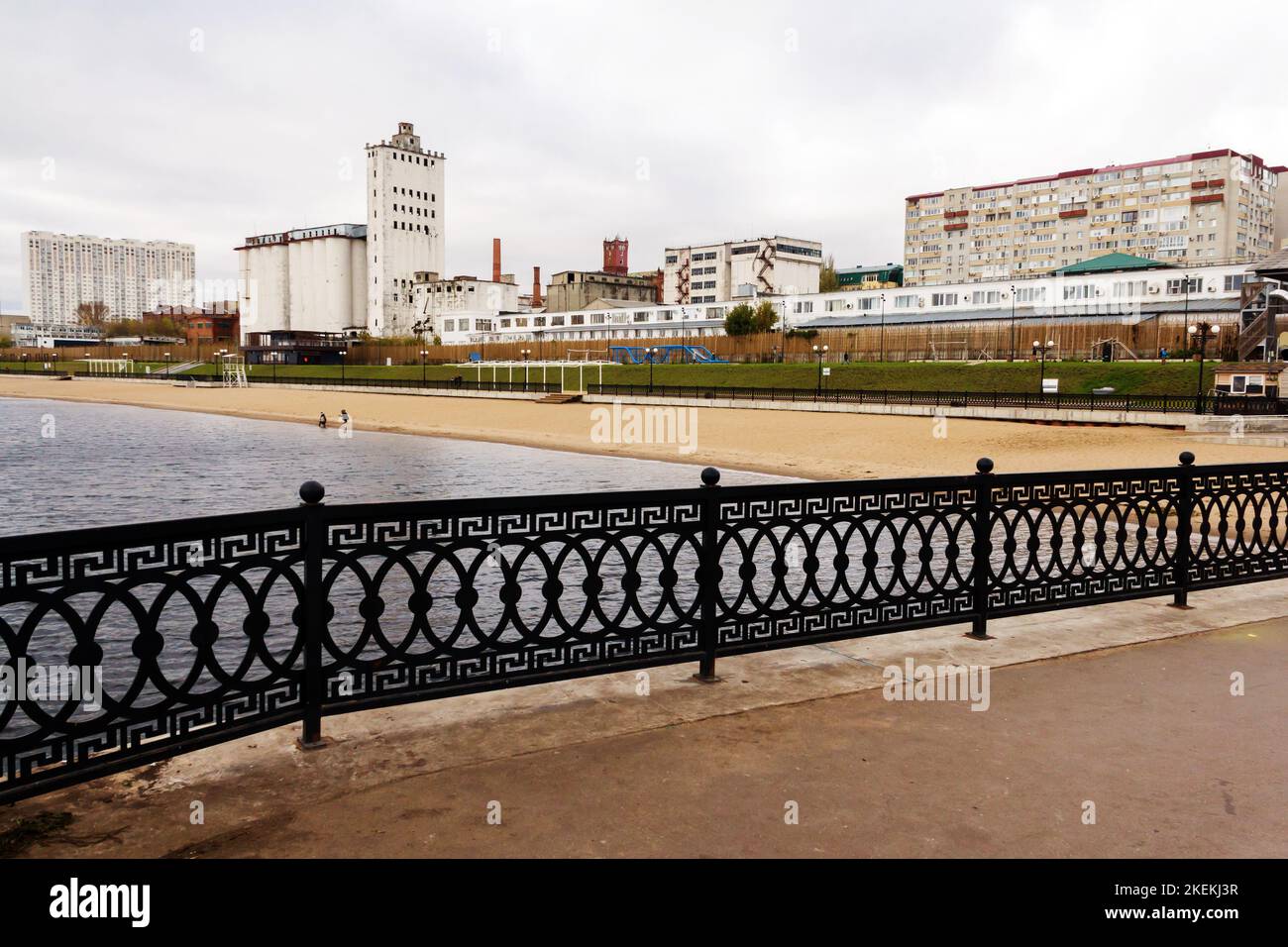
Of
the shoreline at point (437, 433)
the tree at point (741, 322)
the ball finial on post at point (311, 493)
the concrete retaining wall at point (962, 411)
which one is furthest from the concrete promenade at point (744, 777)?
the tree at point (741, 322)

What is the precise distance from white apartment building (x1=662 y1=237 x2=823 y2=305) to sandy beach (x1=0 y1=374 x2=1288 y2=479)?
52899mm

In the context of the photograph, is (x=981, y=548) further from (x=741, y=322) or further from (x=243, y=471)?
(x=741, y=322)

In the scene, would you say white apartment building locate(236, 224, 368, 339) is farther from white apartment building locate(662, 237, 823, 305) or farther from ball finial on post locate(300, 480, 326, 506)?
ball finial on post locate(300, 480, 326, 506)

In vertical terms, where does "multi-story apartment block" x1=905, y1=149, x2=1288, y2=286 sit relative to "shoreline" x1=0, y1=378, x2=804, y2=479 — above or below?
above

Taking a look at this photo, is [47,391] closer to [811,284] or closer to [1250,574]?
[811,284]

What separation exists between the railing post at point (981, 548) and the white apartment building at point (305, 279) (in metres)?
112

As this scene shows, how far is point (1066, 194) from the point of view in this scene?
107 meters

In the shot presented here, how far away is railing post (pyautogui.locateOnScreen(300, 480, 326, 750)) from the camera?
4281 millimetres

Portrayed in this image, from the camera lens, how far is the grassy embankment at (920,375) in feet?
140

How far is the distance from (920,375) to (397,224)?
237ft

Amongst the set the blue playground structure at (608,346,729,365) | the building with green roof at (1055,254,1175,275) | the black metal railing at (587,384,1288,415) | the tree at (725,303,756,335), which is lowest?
the black metal railing at (587,384,1288,415)

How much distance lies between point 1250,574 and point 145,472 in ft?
84.8

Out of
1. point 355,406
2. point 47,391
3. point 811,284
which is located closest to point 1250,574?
point 355,406

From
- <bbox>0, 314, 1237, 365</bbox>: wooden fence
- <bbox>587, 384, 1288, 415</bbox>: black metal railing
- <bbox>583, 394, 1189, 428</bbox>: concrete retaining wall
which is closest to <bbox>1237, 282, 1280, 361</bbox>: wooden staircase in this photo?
<bbox>0, 314, 1237, 365</bbox>: wooden fence
